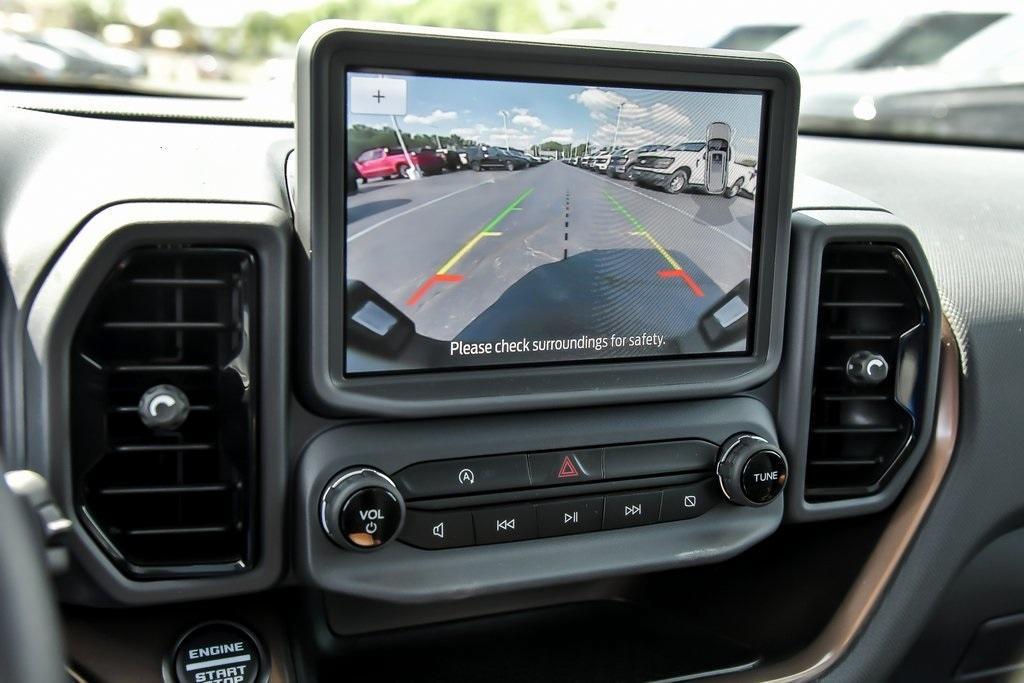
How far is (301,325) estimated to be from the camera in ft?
5.10

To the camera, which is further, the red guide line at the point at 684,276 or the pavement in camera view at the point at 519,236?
the red guide line at the point at 684,276

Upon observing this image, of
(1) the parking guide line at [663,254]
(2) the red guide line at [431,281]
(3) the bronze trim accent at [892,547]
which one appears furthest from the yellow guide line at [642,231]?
(3) the bronze trim accent at [892,547]

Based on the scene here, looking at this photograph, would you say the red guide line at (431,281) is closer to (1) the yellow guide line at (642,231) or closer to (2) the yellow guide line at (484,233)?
(2) the yellow guide line at (484,233)

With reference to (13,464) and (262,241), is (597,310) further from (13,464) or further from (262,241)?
(13,464)

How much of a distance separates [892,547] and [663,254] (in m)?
0.80

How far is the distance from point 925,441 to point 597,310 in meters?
0.76

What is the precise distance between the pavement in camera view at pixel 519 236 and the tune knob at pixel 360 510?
25cm

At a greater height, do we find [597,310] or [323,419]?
[597,310]

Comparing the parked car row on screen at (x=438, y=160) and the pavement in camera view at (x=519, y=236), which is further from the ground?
the parked car row on screen at (x=438, y=160)

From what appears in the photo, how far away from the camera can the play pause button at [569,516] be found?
175 centimetres

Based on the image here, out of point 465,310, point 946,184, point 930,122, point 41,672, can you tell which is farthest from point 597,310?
point 930,122

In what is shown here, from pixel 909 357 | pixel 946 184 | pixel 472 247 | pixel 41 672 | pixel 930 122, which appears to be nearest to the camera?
pixel 41 672

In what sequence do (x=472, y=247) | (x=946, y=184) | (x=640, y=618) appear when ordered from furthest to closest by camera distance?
(x=946, y=184), (x=640, y=618), (x=472, y=247)

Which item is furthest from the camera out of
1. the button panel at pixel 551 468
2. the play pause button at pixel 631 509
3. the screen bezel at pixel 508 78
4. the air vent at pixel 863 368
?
the air vent at pixel 863 368
